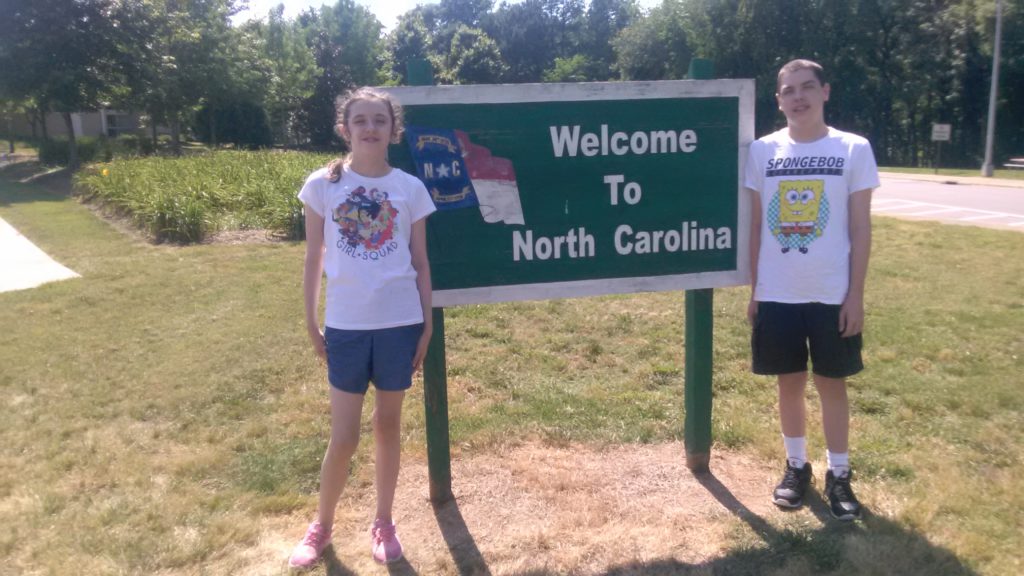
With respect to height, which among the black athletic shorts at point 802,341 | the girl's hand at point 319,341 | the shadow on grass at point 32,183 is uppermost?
the girl's hand at point 319,341

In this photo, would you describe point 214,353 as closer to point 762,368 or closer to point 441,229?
point 441,229

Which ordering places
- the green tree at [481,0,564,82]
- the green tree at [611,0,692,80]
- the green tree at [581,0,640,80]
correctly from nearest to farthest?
the green tree at [611,0,692,80], the green tree at [581,0,640,80], the green tree at [481,0,564,82]

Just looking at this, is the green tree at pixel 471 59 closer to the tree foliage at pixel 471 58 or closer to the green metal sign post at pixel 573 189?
the tree foliage at pixel 471 58

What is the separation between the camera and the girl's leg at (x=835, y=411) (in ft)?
10.6

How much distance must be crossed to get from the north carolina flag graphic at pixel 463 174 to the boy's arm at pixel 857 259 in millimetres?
1210

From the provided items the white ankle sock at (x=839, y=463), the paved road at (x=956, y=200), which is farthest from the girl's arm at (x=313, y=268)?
the paved road at (x=956, y=200)

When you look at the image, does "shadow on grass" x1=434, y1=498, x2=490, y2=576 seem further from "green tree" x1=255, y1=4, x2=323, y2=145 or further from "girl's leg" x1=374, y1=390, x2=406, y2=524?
"green tree" x1=255, y1=4, x2=323, y2=145

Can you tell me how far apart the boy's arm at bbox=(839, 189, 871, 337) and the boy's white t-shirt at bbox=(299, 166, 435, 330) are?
155 cm

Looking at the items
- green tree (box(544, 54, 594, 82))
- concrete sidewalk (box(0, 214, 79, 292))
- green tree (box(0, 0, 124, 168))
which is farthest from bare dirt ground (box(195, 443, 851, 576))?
green tree (box(544, 54, 594, 82))

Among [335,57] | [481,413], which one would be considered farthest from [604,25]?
[481,413]

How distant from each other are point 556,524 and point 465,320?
10.8ft

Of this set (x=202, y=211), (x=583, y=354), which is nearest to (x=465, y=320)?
(x=583, y=354)

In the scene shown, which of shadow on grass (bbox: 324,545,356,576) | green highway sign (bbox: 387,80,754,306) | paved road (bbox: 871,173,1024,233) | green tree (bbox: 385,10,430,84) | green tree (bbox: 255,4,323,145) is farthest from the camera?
green tree (bbox: 385,10,430,84)

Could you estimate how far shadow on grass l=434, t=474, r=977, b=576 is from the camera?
113 inches
